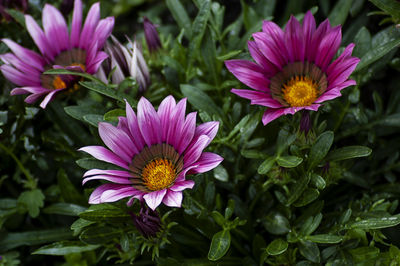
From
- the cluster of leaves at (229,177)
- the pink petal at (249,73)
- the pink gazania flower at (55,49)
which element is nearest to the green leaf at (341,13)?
the cluster of leaves at (229,177)

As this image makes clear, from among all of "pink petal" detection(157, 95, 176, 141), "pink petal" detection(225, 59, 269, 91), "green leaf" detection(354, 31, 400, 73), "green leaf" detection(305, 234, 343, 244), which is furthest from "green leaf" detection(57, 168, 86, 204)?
"green leaf" detection(354, 31, 400, 73)

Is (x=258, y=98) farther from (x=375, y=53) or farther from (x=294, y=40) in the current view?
(x=375, y=53)

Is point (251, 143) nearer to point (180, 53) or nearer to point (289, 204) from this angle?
point (289, 204)

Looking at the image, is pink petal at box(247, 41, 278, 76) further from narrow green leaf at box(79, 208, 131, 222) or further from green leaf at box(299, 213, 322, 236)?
narrow green leaf at box(79, 208, 131, 222)

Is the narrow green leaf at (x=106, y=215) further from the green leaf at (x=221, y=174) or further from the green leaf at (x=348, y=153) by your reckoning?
the green leaf at (x=348, y=153)

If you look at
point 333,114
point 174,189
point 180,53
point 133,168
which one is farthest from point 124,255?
point 333,114
